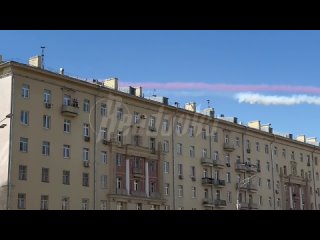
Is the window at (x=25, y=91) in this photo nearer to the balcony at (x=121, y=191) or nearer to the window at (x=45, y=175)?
the window at (x=45, y=175)

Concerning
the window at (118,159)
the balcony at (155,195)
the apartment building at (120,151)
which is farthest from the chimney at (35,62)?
the balcony at (155,195)

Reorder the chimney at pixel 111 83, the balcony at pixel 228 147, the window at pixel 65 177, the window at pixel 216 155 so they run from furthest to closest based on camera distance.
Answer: the balcony at pixel 228 147, the window at pixel 216 155, the chimney at pixel 111 83, the window at pixel 65 177

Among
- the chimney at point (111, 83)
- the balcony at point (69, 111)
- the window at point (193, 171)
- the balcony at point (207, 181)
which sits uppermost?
the chimney at point (111, 83)

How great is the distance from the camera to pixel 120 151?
35781 mm

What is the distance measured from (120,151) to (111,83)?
4892 mm

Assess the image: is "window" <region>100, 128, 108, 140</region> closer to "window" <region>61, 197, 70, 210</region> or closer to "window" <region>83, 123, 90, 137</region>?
"window" <region>83, 123, 90, 137</region>

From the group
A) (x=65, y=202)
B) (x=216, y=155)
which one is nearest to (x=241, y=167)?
(x=216, y=155)

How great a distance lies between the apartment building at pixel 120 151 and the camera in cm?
3002

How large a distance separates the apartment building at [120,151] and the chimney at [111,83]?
0.25ft
